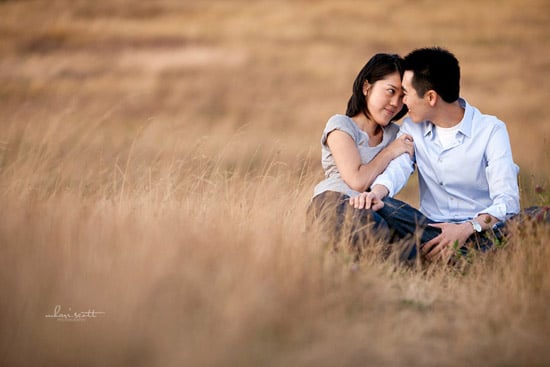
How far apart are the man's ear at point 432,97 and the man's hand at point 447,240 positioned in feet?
2.91

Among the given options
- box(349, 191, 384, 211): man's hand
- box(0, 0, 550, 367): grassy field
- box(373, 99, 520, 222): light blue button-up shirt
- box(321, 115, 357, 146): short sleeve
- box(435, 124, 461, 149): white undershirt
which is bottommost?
box(0, 0, 550, 367): grassy field

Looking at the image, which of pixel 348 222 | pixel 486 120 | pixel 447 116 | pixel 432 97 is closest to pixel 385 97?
pixel 432 97

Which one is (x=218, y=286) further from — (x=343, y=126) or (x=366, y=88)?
(x=366, y=88)

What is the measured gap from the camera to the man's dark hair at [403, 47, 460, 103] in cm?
531

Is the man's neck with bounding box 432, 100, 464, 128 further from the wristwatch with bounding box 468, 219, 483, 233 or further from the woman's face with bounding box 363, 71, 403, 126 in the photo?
the wristwatch with bounding box 468, 219, 483, 233

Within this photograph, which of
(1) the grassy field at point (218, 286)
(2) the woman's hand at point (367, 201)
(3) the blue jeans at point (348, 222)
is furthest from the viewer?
(2) the woman's hand at point (367, 201)

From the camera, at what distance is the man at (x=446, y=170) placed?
5.03 metres

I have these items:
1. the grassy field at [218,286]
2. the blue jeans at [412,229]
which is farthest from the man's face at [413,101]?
the grassy field at [218,286]

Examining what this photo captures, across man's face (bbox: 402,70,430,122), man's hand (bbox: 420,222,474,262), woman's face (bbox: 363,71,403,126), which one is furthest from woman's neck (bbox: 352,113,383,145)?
man's hand (bbox: 420,222,474,262)

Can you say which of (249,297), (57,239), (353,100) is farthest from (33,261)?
(353,100)

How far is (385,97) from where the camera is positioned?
5355mm

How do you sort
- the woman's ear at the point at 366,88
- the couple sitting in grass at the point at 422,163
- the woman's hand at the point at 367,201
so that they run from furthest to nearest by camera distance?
the woman's ear at the point at 366,88 → the couple sitting in grass at the point at 422,163 → the woman's hand at the point at 367,201

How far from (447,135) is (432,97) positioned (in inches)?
11.7

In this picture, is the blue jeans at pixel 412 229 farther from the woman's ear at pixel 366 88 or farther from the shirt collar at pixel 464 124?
the woman's ear at pixel 366 88
